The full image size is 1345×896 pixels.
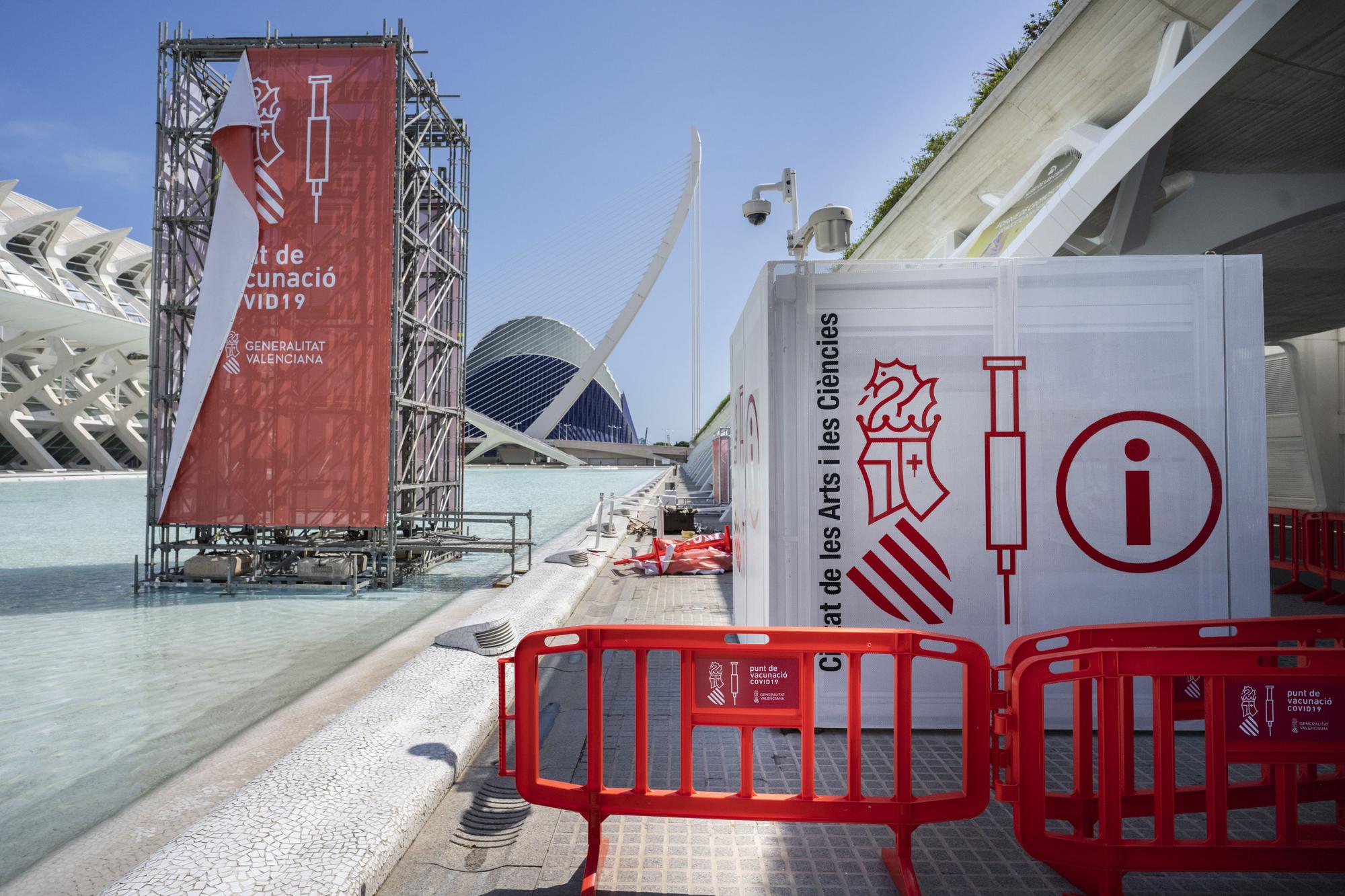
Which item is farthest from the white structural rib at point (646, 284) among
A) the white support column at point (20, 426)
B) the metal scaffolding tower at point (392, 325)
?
the metal scaffolding tower at point (392, 325)

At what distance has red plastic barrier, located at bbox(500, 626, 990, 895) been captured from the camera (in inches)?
103

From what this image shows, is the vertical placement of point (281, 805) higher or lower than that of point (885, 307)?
lower

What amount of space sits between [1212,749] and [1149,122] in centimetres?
621

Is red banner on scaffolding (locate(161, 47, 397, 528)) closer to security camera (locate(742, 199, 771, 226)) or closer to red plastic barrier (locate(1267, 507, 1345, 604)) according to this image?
security camera (locate(742, 199, 771, 226))

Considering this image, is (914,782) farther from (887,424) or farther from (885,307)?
(885,307)

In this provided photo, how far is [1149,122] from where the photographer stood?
6.49 m

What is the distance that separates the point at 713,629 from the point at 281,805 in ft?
5.97

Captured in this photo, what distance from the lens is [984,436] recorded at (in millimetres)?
4160

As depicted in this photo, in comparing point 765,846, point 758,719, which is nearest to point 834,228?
point 758,719

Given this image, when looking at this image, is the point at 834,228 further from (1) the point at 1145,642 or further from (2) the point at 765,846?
(2) the point at 765,846

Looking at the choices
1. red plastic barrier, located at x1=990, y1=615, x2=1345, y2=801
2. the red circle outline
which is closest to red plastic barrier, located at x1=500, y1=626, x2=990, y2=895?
red plastic barrier, located at x1=990, y1=615, x2=1345, y2=801

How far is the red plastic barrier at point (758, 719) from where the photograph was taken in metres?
2.60

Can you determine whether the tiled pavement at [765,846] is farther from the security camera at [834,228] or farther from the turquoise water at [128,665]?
the security camera at [834,228]

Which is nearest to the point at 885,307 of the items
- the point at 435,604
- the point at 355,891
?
the point at 355,891
